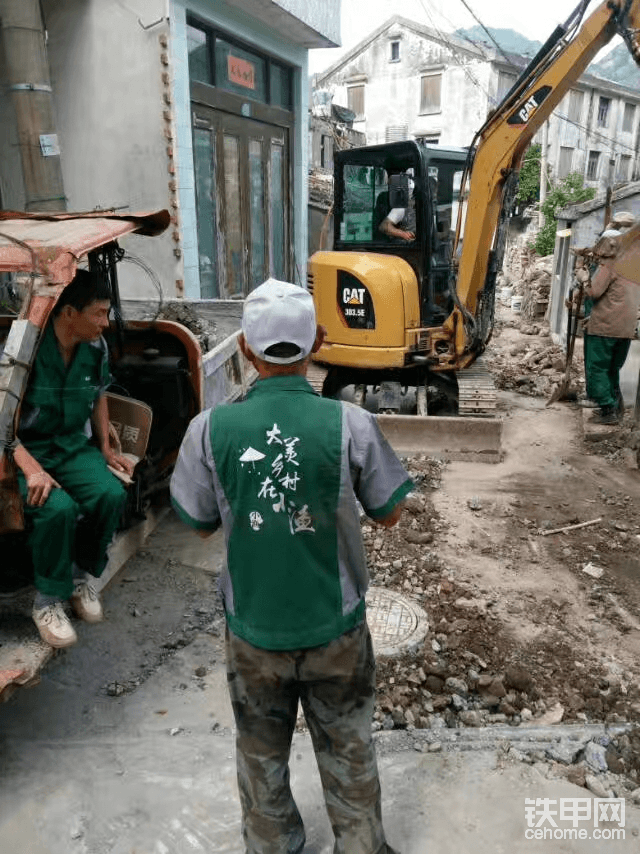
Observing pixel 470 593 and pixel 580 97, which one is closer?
pixel 470 593

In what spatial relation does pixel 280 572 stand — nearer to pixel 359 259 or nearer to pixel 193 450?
pixel 193 450

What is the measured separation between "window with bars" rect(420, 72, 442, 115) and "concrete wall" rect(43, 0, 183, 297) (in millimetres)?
25613

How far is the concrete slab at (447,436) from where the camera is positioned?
6607 millimetres

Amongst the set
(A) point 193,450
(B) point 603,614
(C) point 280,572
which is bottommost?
(B) point 603,614

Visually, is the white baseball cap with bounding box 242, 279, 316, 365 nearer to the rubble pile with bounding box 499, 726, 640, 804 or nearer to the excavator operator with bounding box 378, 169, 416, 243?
the rubble pile with bounding box 499, 726, 640, 804

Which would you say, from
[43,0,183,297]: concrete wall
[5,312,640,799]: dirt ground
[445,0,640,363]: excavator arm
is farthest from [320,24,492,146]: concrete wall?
[5,312,640,799]: dirt ground

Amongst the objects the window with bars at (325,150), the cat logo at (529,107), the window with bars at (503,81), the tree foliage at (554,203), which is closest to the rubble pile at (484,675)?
the cat logo at (529,107)

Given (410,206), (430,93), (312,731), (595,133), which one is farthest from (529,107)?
(595,133)

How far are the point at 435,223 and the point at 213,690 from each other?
202 inches

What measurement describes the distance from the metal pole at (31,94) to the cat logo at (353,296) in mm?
2806

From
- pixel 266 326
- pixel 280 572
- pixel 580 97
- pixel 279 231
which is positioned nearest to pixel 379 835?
pixel 280 572

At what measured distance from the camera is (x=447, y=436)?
22.0 ft

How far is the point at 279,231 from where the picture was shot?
Result: 11398 millimetres

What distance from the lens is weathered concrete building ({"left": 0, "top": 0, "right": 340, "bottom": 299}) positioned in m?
7.38
